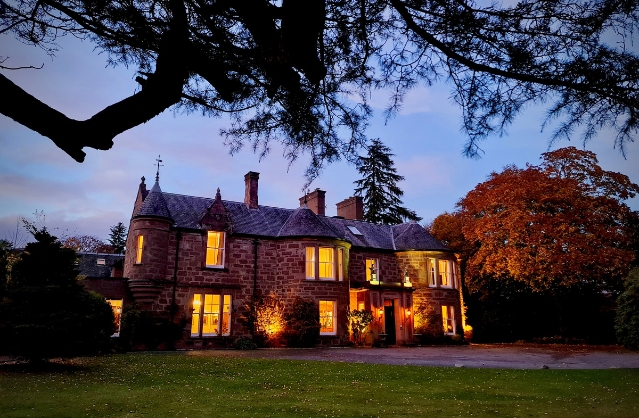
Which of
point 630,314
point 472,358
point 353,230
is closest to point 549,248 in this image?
point 630,314

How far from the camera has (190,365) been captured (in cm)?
1253

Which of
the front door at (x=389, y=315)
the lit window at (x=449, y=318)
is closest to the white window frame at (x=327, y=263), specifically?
the front door at (x=389, y=315)

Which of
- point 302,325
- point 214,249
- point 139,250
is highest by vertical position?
point 214,249

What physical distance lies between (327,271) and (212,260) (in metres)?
5.61

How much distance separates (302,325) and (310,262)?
123 inches

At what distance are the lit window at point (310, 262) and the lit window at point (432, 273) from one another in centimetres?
722

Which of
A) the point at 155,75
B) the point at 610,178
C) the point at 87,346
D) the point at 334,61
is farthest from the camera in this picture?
the point at 610,178

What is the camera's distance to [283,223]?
2466 centimetres

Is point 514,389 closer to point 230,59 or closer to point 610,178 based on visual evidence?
point 230,59

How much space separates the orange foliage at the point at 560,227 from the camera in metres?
24.3

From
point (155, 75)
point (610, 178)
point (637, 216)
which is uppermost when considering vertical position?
point (610, 178)

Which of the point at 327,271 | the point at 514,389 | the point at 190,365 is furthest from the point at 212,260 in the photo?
the point at 514,389

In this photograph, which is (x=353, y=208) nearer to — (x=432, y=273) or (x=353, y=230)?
(x=353, y=230)

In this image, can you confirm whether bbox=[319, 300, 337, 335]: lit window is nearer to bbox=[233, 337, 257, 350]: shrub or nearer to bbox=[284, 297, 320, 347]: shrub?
bbox=[284, 297, 320, 347]: shrub
